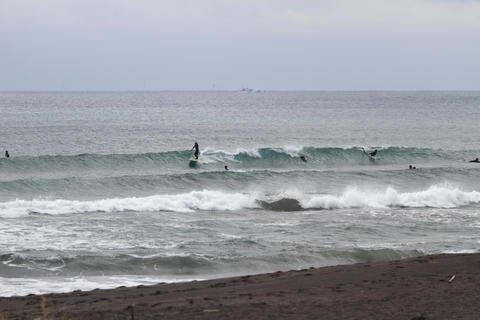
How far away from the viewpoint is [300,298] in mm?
12078

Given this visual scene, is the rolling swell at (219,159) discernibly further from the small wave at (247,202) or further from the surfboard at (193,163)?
the small wave at (247,202)

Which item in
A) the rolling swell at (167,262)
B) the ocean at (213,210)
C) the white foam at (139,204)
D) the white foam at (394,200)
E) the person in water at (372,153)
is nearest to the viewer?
the rolling swell at (167,262)

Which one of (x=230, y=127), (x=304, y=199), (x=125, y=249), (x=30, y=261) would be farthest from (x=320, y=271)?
(x=230, y=127)

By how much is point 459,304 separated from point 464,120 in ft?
230

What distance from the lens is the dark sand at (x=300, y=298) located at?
35.7ft

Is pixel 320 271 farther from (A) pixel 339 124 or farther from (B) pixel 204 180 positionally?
(A) pixel 339 124

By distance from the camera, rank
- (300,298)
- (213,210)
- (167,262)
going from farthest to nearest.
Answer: (213,210) → (167,262) → (300,298)

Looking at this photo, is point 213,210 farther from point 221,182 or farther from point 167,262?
point 167,262

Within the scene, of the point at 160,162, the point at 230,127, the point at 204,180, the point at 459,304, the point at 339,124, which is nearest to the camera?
the point at 459,304

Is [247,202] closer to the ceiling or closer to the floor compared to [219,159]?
closer to the floor

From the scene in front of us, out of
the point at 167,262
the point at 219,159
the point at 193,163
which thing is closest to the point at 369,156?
the point at 219,159

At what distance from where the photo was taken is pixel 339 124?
7088 cm

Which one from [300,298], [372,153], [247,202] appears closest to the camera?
[300,298]

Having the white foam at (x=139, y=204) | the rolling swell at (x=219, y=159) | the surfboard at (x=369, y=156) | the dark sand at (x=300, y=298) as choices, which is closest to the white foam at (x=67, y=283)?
the dark sand at (x=300, y=298)
